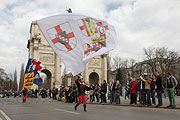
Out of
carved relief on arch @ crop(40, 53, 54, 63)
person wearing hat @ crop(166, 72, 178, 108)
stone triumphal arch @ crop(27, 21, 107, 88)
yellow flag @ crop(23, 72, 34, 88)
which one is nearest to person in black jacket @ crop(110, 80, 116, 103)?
person wearing hat @ crop(166, 72, 178, 108)

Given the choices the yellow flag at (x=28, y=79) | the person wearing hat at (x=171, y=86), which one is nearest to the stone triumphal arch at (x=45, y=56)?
the yellow flag at (x=28, y=79)

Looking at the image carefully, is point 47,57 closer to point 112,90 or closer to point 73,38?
point 112,90

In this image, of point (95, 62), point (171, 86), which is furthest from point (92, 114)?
point (95, 62)

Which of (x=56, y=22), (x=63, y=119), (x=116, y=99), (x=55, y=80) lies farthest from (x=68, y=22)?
(x=55, y=80)

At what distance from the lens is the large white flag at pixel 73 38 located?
10.4 m

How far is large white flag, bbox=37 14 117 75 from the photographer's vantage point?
1039 cm

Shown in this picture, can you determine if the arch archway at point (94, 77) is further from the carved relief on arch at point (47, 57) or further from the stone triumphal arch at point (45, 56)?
the carved relief on arch at point (47, 57)

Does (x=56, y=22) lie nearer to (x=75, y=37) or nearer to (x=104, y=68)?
(x=75, y=37)

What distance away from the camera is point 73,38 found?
10.9 meters

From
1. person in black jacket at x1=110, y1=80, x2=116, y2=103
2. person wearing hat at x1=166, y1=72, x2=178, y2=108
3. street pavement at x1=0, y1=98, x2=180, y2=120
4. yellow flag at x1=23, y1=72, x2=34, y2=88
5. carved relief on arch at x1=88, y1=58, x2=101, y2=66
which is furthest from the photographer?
carved relief on arch at x1=88, y1=58, x2=101, y2=66

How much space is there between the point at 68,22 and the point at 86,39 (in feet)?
4.62

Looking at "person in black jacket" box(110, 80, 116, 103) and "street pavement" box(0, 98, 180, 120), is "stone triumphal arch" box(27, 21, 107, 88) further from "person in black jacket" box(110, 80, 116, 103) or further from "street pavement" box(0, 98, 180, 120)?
"street pavement" box(0, 98, 180, 120)

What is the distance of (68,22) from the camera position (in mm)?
10898

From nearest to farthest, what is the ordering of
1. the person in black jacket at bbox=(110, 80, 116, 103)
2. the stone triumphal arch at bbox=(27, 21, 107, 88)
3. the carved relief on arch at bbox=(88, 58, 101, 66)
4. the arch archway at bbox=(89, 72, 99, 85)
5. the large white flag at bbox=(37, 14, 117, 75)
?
1. the large white flag at bbox=(37, 14, 117, 75)
2. the person in black jacket at bbox=(110, 80, 116, 103)
3. the stone triumphal arch at bbox=(27, 21, 107, 88)
4. the carved relief on arch at bbox=(88, 58, 101, 66)
5. the arch archway at bbox=(89, 72, 99, 85)
